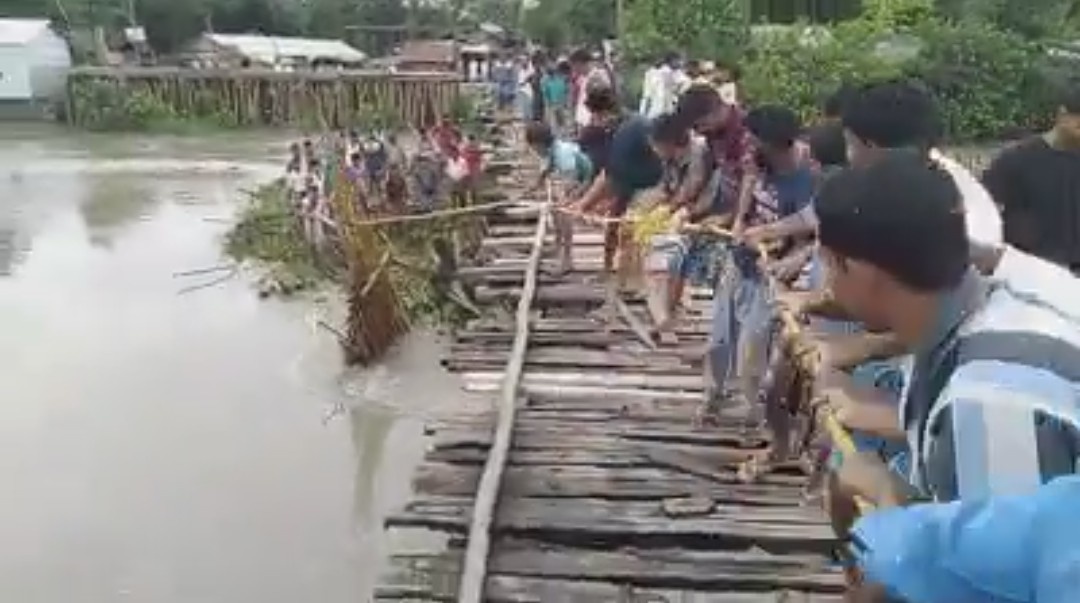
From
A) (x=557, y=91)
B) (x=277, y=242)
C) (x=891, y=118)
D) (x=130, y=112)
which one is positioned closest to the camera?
(x=891, y=118)

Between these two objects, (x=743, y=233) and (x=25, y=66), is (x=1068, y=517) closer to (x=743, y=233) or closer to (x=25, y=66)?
(x=743, y=233)

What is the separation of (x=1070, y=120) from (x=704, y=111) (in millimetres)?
2358

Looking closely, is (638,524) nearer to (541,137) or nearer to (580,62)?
(541,137)

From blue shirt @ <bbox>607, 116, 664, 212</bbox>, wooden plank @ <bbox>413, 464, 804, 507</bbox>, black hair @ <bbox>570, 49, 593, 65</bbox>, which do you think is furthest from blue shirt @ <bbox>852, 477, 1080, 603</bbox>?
black hair @ <bbox>570, 49, 593, 65</bbox>

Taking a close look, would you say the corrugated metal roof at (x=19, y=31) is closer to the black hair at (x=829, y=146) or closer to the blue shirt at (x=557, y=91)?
the blue shirt at (x=557, y=91)

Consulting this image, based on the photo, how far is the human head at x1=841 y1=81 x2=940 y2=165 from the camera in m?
3.57

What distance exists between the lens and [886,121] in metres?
3.59

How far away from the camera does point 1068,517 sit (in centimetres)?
148

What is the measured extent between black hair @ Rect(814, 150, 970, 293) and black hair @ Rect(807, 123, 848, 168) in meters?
3.02

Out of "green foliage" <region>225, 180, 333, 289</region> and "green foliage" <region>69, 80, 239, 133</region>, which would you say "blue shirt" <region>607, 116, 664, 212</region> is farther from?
"green foliage" <region>69, 80, 239, 133</region>

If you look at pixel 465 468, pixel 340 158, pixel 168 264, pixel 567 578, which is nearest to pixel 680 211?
pixel 465 468

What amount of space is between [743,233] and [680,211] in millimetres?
1080

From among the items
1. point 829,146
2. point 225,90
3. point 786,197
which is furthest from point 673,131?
point 225,90

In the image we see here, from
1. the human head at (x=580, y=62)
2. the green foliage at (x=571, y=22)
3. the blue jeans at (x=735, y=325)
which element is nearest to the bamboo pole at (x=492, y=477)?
the blue jeans at (x=735, y=325)
